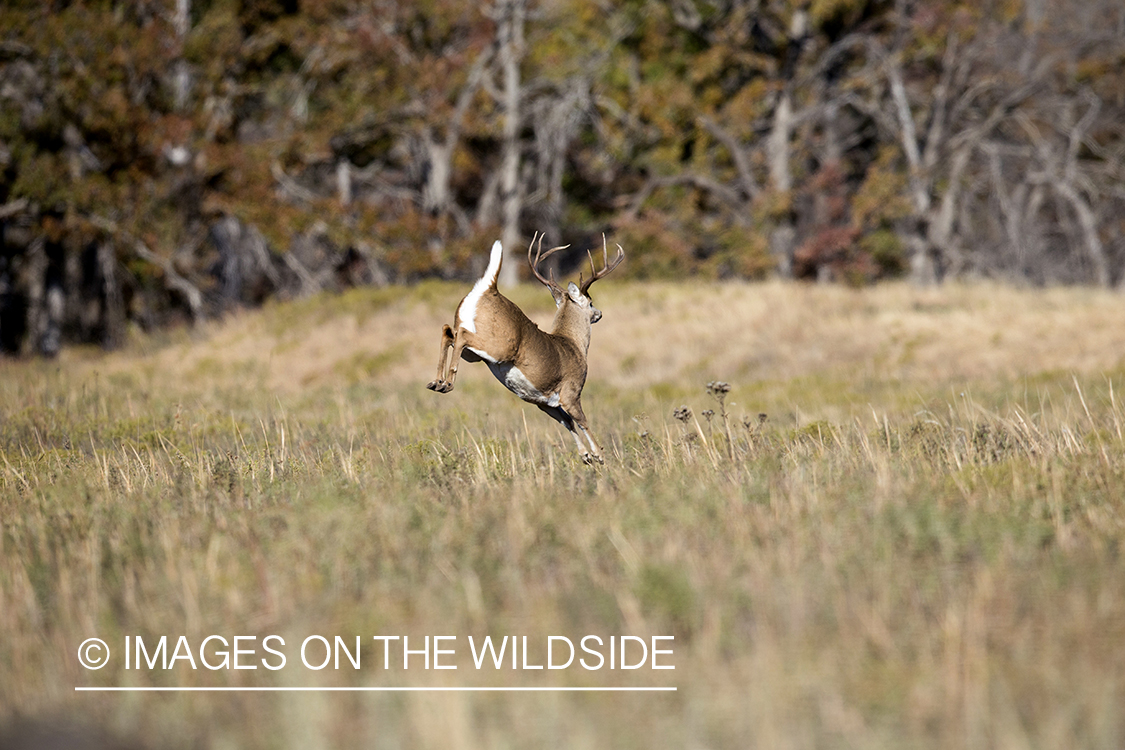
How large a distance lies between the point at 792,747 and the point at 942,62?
31381 millimetres

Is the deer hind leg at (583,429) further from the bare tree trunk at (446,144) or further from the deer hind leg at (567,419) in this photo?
the bare tree trunk at (446,144)

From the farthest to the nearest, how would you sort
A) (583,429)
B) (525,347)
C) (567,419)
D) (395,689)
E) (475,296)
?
(567,419)
(583,429)
(525,347)
(475,296)
(395,689)

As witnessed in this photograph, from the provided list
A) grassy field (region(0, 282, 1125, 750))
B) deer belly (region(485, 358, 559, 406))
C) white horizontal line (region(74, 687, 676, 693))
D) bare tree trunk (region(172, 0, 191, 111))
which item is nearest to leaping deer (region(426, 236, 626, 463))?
deer belly (region(485, 358, 559, 406))

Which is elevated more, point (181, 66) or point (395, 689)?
point (181, 66)

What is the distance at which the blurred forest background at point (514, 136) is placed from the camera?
990 inches

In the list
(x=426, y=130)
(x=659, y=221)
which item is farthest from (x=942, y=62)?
(x=426, y=130)

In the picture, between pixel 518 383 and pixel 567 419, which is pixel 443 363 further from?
pixel 567 419

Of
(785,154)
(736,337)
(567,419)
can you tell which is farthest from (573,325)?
(785,154)

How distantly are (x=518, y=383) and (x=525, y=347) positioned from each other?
0.29 meters

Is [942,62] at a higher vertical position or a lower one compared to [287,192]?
higher

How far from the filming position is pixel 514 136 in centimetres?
2738

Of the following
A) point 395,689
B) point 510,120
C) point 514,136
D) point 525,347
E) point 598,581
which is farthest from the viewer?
point 514,136

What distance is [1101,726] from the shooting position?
10.7 feet

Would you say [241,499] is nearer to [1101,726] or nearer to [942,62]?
[1101,726]
